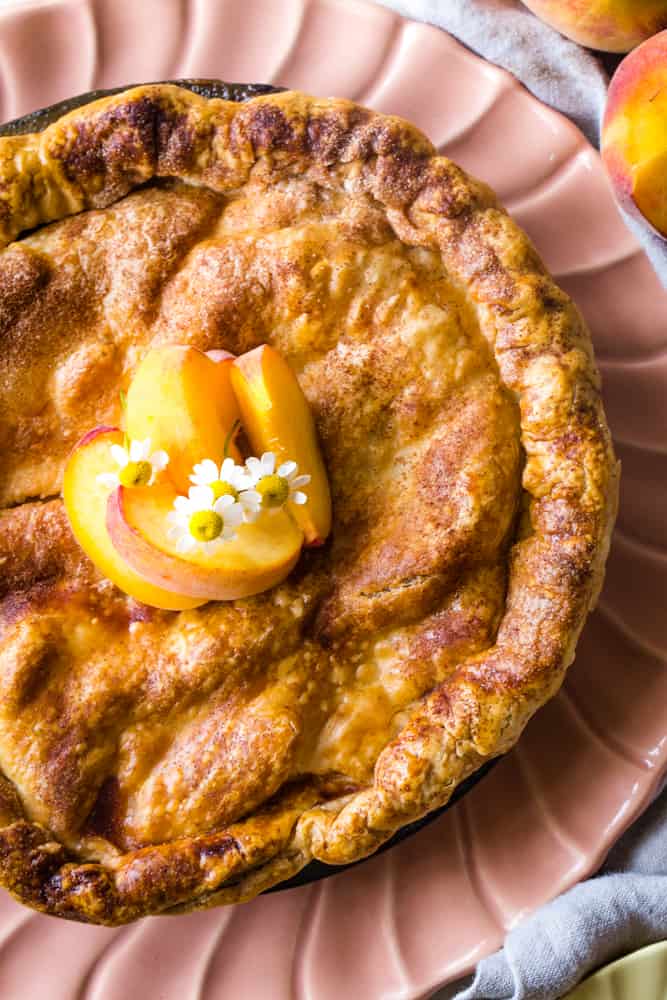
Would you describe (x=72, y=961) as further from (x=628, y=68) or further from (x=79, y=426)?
(x=628, y=68)

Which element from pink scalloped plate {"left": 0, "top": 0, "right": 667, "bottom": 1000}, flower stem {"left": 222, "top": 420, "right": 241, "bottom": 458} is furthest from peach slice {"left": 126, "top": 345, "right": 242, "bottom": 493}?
pink scalloped plate {"left": 0, "top": 0, "right": 667, "bottom": 1000}

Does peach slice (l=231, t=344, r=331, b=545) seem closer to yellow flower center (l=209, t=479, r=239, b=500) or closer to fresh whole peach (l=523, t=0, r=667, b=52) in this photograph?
yellow flower center (l=209, t=479, r=239, b=500)

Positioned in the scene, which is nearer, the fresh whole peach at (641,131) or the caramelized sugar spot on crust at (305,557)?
the caramelized sugar spot on crust at (305,557)

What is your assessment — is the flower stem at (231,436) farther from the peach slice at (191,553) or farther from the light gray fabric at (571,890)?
the light gray fabric at (571,890)

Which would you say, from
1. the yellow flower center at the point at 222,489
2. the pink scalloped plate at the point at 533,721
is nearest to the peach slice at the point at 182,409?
the yellow flower center at the point at 222,489

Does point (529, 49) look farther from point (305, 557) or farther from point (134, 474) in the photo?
point (134, 474)

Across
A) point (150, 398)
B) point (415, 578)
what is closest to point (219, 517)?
point (150, 398)

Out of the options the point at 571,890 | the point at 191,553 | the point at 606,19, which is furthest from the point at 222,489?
the point at 606,19

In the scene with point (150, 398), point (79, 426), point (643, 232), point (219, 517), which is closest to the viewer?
point (219, 517)
